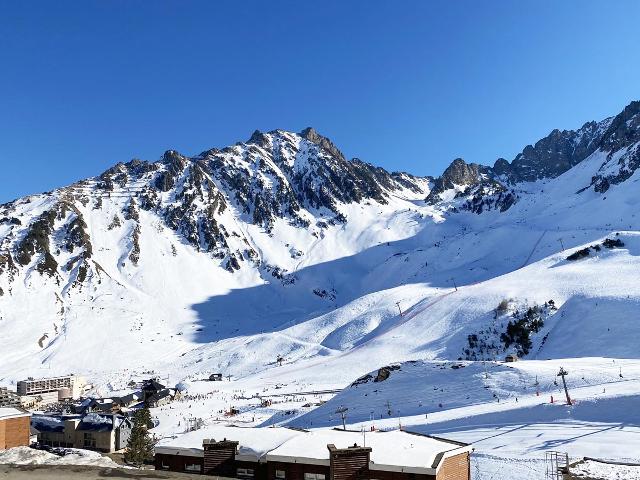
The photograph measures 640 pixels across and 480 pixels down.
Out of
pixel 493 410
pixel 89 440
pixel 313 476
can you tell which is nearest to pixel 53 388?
pixel 89 440

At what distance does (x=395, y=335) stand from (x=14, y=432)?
70506 millimetres

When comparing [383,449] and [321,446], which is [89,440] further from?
[383,449]

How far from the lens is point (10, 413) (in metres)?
29.7

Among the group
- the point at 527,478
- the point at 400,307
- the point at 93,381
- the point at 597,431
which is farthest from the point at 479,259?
the point at 527,478

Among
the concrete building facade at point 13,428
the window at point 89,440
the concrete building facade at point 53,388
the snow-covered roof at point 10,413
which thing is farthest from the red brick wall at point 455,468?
the concrete building facade at point 53,388

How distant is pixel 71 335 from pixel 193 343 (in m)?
30.3

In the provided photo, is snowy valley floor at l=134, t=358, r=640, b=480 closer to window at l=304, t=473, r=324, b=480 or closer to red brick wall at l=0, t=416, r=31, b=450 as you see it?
window at l=304, t=473, r=324, b=480

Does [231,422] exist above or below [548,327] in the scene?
below

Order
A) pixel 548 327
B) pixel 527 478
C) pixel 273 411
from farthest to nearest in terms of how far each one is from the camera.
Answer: pixel 548 327
pixel 273 411
pixel 527 478

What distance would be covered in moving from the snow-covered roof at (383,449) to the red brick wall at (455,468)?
281 mm

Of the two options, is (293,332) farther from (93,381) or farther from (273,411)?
(273,411)

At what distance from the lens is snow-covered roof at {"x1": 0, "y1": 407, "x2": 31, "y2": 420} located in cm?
2891

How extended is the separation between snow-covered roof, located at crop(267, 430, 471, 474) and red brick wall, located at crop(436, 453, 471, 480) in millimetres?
281

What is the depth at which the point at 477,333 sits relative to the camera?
82312mm
